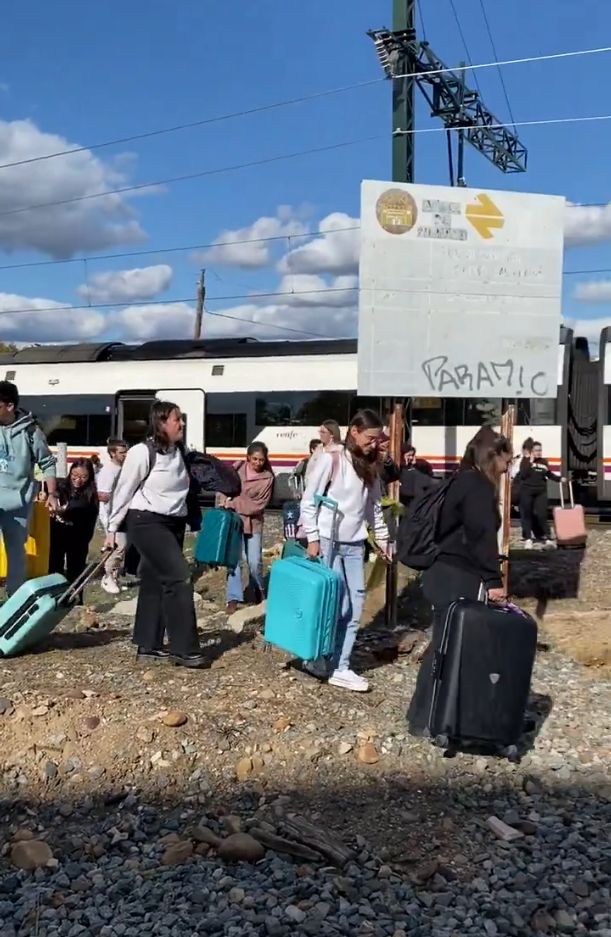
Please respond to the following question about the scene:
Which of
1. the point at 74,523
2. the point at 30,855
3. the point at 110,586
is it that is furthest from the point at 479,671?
the point at 110,586

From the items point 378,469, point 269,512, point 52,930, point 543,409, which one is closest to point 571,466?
point 543,409

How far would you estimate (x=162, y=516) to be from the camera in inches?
235

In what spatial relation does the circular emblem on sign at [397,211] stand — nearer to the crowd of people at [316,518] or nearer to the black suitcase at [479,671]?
the crowd of people at [316,518]

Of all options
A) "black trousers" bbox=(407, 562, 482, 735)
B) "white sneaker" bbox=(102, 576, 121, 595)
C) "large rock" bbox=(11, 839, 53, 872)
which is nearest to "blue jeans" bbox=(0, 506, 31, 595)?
"white sneaker" bbox=(102, 576, 121, 595)

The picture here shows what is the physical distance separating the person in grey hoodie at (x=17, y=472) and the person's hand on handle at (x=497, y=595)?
3433 mm

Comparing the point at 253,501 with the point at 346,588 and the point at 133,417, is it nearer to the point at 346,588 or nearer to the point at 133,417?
the point at 346,588

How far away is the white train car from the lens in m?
17.5

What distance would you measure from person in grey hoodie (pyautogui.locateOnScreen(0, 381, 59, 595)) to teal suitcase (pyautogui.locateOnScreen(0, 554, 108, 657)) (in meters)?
0.59

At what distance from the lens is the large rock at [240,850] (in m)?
3.85

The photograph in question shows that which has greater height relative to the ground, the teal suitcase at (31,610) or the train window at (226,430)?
the train window at (226,430)

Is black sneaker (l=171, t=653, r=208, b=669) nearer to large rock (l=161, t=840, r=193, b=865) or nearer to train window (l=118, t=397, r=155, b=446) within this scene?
large rock (l=161, t=840, r=193, b=865)

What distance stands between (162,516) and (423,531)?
Answer: 187cm

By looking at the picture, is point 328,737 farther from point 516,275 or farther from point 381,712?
point 516,275

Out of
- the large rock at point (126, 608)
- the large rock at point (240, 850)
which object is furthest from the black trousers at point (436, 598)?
the large rock at point (126, 608)
